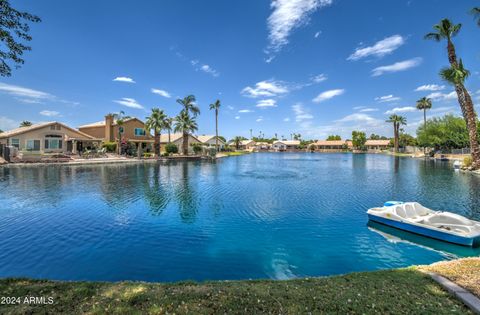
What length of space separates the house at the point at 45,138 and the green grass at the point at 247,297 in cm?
5415

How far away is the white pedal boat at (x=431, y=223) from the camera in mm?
10617

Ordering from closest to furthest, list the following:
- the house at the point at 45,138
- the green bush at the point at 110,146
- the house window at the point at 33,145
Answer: the house at the point at 45,138 < the house window at the point at 33,145 < the green bush at the point at 110,146

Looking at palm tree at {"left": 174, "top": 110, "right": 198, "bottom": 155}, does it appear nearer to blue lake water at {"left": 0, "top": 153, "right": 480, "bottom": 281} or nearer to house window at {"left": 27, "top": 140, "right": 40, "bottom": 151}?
house window at {"left": 27, "top": 140, "right": 40, "bottom": 151}

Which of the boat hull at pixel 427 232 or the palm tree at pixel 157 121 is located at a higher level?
the palm tree at pixel 157 121

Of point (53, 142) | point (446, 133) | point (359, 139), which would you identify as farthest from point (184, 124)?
point (359, 139)

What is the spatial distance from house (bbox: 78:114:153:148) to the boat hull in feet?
192

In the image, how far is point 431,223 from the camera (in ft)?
39.2

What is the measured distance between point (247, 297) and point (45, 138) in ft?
195

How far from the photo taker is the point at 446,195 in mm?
20062

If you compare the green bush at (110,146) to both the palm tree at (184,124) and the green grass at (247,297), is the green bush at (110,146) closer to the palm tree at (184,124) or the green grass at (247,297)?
the palm tree at (184,124)

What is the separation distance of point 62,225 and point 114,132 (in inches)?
2212

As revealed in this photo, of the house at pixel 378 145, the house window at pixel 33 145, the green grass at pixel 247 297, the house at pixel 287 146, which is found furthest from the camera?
the house at pixel 287 146

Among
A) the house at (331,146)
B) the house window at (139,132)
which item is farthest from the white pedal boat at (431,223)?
the house at (331,146)

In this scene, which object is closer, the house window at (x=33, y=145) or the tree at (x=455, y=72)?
the tree at (x=455, y=72)
